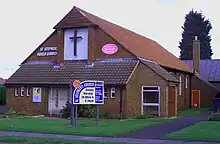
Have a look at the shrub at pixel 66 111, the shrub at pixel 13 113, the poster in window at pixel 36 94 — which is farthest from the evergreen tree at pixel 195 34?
the shrub at pixel 66 111

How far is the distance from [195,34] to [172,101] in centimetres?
5861

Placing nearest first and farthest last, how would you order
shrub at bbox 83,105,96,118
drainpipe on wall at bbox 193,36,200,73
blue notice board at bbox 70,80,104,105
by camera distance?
1. blue notice board at bbox 70,80,104,105
2. shrub at bbox 83,105,96,118
3. drainpipe on wall at bbox 193,36,200,73

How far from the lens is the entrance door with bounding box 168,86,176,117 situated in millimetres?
31936

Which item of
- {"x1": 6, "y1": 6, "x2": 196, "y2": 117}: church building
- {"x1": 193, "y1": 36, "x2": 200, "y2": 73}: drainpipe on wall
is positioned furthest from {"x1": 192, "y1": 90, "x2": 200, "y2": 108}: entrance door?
{"x1": 6, "y1": 6, "x2": 196, "y2": 117}: church building

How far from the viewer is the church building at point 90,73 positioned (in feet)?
103

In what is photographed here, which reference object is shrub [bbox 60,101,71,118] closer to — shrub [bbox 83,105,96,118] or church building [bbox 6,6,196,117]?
shrub [bbox 83,105,96,118]

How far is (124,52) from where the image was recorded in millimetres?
33219

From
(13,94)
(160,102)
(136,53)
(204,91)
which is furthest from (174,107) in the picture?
(204,91)

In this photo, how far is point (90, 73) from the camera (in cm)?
3300

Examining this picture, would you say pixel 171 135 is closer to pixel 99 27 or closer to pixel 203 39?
pixel 99 27

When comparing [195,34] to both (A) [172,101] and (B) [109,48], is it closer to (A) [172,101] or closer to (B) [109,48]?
(B) [109,48]

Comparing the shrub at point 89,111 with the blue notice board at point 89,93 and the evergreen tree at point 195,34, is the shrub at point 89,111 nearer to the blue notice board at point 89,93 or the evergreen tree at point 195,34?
the blue notice board at point 89,93

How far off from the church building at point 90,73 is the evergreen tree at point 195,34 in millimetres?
51707

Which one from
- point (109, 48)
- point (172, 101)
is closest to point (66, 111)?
point (109, 48)
